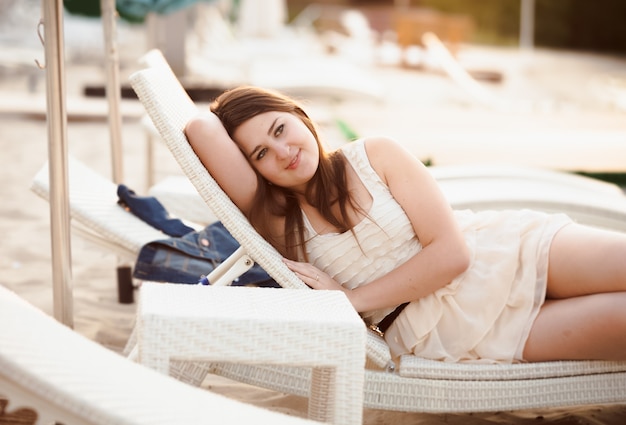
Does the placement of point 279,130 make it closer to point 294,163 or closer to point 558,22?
point 294,163

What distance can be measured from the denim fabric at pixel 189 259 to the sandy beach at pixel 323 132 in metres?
0.36

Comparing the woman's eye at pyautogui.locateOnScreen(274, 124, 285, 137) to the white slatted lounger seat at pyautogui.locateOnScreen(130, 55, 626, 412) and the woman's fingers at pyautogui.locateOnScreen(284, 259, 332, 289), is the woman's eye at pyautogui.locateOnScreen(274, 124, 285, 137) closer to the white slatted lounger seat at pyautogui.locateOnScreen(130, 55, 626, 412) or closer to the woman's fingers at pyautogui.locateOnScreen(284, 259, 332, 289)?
the white slatted lounger seat at pyautogui.locateOnScreen(130, 55, 626, 412)

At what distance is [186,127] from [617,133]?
4.72 m

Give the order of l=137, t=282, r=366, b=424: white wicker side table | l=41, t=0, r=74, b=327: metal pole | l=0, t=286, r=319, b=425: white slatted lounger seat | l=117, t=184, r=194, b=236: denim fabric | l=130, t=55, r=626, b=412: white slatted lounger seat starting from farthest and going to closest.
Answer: l=117, t=184, r=194, b=236: denim fabric < l=41, t=0, r=74, b=327: metal pole < l=130, t=55, r=626, b=412: white slatted lounger seat < l=137, t=282, r=366, b=424: white wicker side table < l=0, t=286, r=319, b=425: white slatted lounger seat

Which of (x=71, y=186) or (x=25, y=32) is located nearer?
(x=71, y=186)

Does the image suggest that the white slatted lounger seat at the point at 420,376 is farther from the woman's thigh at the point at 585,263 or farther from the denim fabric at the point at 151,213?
the denim fabric at the point at 151,213

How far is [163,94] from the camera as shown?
8.19 feet

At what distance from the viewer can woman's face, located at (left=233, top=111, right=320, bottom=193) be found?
2.44m

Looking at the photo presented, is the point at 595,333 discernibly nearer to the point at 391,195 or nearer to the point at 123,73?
the point at 391,195

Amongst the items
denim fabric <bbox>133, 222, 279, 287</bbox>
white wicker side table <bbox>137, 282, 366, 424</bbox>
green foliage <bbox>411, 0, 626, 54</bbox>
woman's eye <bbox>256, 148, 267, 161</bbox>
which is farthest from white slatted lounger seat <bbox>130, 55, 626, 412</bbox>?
green foliage <bbox>411, 0, 626, 54</bbox>

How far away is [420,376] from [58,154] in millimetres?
1161

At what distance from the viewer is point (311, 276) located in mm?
2412

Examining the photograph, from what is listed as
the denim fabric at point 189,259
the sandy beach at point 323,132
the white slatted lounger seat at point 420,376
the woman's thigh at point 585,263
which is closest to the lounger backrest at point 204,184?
the white slatted lounger seat at point 420,376

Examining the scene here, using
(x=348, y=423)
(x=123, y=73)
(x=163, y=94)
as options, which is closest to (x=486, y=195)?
(x=163, y=94)
